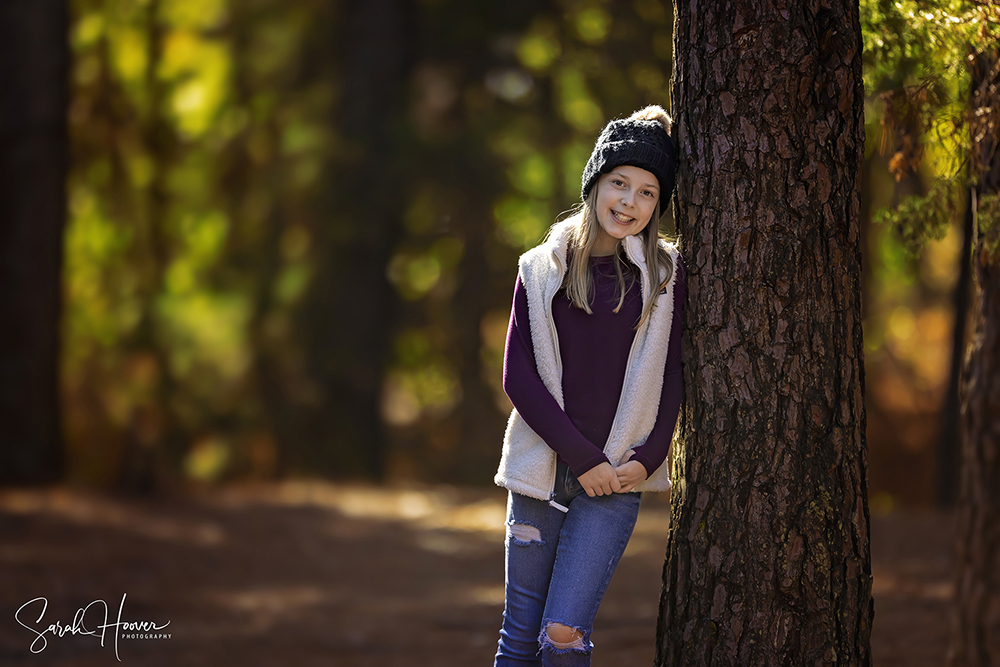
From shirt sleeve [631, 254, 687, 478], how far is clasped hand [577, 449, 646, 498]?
0.09 feet

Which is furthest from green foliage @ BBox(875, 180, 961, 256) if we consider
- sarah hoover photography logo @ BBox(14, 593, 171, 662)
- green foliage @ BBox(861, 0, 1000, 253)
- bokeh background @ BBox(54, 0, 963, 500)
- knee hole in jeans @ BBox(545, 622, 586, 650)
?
bokeh background @ BBox(54, 0, 963, 500)

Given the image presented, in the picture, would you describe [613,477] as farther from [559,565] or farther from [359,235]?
[359,235]

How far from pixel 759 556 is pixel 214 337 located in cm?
1012

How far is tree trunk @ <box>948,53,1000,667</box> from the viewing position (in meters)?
4.44

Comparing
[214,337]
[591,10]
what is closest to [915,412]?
[591,10]

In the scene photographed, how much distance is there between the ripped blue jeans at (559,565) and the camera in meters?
3.30

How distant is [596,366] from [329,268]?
998 centimetres

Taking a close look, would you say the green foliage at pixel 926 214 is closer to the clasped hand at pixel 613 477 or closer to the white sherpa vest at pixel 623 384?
the white sherpa vest at pixel 623 384

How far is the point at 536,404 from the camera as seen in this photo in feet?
10.8

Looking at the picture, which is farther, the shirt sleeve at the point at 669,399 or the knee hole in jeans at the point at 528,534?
the knee hole in jeans at the point at 528,534

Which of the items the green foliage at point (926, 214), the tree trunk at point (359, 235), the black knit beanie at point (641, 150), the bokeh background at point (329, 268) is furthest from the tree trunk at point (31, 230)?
the green foliage at point (926, 214)

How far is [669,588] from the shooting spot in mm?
3461

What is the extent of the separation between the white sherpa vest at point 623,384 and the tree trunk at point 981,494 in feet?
6.02

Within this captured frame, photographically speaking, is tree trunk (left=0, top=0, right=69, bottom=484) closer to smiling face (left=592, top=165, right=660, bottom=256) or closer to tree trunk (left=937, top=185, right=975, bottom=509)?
smiling face (left=592, top=165, right=660, bottom=256)
